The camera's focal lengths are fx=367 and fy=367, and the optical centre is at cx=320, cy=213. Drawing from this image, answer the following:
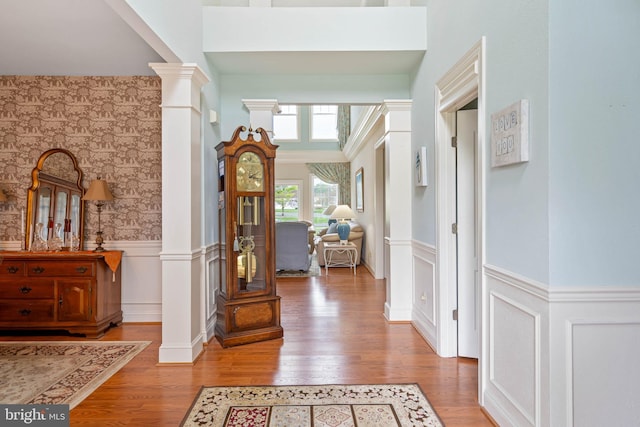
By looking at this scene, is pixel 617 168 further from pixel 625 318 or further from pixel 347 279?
pixel 347 279

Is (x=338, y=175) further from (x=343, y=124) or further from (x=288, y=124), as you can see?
(x=288, y=124)

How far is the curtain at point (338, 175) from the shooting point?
10414 mm

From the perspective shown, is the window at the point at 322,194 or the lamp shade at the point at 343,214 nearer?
the lamp shade at the point at 343,214

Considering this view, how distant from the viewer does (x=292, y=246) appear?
6.51 metres

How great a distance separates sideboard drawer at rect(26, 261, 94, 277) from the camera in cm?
339

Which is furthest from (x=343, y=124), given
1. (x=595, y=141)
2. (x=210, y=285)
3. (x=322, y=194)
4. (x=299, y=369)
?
(x=595, y=141)

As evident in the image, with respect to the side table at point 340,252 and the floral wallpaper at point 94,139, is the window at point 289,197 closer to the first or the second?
the side table at point 340,252

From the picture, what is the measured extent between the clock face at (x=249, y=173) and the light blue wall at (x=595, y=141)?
2.32 meters

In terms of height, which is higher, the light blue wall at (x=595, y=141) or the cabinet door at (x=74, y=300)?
the light blue wall at (x=595, y=141)

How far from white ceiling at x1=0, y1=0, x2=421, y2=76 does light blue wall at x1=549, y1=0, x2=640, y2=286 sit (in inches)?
73.8

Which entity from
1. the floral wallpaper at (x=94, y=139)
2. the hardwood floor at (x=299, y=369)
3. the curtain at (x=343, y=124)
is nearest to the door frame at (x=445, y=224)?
the hardwood floor at (x=299, y=369)

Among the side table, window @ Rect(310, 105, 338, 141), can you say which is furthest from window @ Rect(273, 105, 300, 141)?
the side table

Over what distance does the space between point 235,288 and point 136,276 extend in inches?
53.0

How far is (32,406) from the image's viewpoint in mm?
2195
